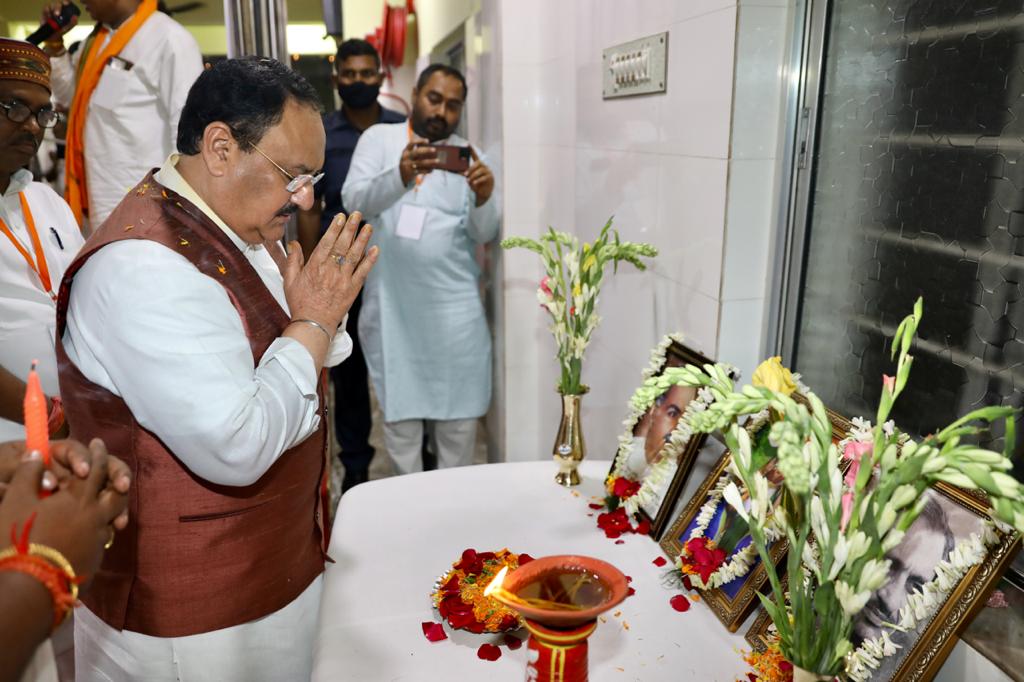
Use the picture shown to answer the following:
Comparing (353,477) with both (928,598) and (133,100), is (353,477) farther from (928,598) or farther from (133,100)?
(928,598)

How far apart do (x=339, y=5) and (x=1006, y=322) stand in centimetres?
220

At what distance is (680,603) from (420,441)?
1956mm

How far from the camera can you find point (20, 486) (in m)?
0.70

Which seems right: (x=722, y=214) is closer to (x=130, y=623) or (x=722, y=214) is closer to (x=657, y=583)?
(x=657, y=583)

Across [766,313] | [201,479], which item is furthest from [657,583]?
[201,479]

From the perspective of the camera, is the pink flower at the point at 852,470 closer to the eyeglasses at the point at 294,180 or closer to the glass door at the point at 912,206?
the glass door at the point at 912,206

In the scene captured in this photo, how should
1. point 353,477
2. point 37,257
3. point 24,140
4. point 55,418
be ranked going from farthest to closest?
point 353,477, point 37,257, point 24,140, point 55,418

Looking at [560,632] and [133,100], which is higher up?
[133,100]

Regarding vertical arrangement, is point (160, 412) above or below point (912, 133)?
below

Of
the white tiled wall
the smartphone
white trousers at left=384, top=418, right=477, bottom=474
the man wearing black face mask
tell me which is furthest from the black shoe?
the smartphone

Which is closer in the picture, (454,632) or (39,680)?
(39,680)

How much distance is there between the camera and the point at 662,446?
54.0 inches

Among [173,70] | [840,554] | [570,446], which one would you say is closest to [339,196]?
[173,70]

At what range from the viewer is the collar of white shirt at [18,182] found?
1.72 metres
